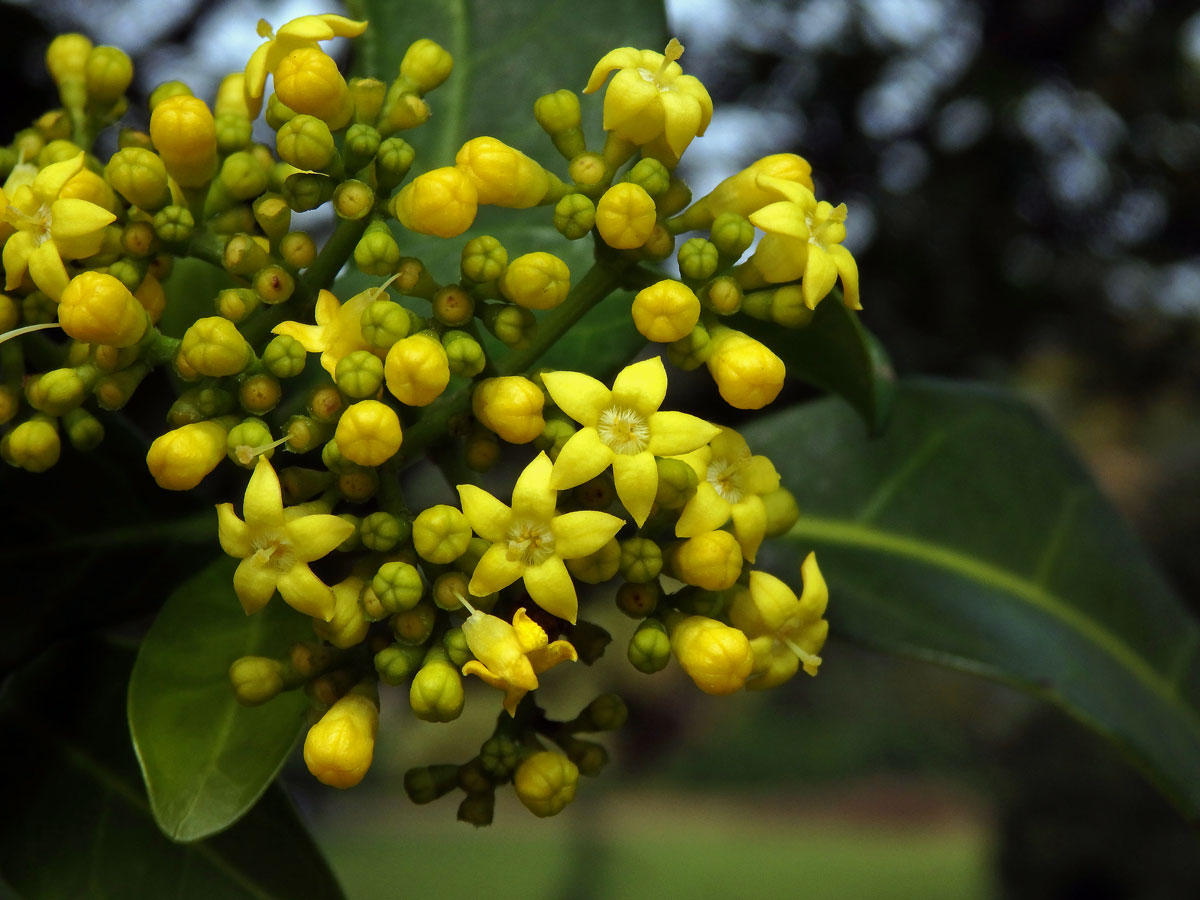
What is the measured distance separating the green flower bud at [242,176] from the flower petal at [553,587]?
34cm

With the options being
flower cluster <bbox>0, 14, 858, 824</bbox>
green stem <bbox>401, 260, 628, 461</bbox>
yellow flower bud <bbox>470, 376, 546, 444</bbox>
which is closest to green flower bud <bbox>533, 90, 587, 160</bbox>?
flower cluster <bbox>0, 14, 858, 824</bbox>

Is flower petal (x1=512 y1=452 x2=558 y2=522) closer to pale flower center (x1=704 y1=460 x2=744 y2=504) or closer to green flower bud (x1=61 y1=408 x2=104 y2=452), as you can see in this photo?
pale flower center (x1=704 y1=460 x2=744 y2=504)

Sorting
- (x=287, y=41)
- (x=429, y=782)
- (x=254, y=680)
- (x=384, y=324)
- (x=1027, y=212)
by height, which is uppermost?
(x=287, y=41)

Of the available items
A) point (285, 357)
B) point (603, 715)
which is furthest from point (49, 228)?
point (603, 715)

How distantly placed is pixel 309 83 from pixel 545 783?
18.5 inches

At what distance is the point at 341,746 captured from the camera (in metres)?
0.65

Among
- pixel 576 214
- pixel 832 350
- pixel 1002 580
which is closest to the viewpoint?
pixel 576 214

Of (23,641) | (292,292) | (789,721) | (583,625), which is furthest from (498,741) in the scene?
(789,721)

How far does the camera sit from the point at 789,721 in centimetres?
1004

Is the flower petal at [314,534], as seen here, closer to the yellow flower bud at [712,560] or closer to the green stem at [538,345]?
the green stem at [538,345]

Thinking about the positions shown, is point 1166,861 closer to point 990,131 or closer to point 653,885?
point 990,131

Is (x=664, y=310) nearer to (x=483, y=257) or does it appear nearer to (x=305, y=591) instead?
(x=483, y=257)

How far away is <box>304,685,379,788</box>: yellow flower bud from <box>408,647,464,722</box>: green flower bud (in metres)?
0.05

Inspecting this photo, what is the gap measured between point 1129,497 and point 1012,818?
1.43m
